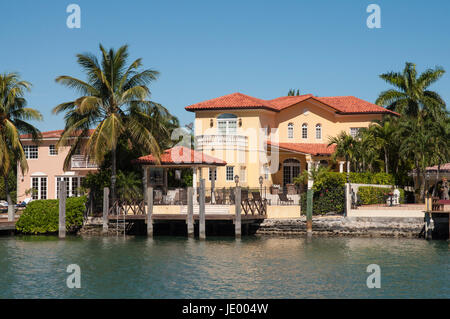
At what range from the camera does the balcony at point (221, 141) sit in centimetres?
4859

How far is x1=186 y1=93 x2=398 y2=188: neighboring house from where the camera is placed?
49.2m

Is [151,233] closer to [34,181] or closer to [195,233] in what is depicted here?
[195,233]

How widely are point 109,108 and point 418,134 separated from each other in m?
19.9

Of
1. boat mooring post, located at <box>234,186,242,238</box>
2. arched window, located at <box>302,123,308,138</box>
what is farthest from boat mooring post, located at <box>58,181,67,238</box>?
arched window, located at <box>302,123,308,138</box>

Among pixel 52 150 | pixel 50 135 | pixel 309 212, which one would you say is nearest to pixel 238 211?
pixel 309 212

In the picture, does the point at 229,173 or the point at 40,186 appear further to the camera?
the point at 40,186

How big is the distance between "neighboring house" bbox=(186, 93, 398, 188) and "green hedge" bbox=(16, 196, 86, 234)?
11.2 meters

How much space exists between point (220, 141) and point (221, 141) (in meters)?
0.07

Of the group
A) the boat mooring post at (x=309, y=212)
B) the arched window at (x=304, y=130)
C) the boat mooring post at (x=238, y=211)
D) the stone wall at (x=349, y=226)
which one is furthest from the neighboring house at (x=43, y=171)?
the boat mooring post at (x=309, y=212)

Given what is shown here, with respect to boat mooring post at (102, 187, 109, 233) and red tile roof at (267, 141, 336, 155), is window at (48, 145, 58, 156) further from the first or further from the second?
red tile roof at (267, 141, 336, 155)

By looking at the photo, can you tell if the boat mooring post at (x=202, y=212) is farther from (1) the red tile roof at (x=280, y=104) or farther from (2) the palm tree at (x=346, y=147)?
(1) the red tile roof at (x=280, y=104)

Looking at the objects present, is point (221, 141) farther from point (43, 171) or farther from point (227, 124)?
point (43, 171)

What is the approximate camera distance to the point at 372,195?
41.4m
